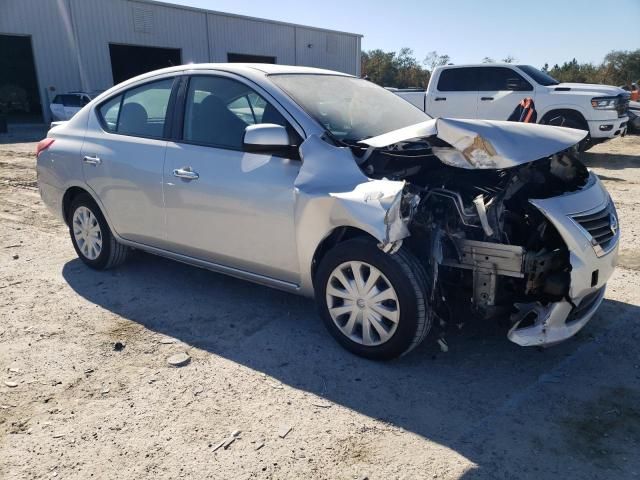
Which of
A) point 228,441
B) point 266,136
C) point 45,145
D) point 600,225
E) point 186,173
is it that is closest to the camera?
point 228,441

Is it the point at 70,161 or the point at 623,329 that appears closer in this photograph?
the point at 623,329

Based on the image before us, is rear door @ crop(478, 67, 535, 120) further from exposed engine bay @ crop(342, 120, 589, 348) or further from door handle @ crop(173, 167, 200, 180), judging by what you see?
door handle @ crop(173, 167, 200, 180)

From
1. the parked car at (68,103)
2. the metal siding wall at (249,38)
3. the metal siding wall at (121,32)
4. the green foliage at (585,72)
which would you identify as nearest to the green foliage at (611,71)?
the green foliage at (585,72)

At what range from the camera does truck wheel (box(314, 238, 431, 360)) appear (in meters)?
3.08

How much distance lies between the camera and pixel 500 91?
11664 millimetres

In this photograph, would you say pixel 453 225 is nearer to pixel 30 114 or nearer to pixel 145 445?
pixel 145 445

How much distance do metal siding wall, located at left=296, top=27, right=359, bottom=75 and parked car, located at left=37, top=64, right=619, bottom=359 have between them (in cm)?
3057

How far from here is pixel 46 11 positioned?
2358cm

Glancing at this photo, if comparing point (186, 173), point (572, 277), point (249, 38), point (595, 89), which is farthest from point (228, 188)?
point (249, 38)

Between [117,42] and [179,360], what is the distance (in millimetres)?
26145

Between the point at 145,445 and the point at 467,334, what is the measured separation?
86.1 inches

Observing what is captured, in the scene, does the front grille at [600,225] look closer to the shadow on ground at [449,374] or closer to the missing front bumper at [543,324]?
the missing front bumper at [543,324]

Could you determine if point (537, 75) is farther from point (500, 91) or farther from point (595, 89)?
point (595, 89)

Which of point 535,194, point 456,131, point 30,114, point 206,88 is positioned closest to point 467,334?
point 535,194
